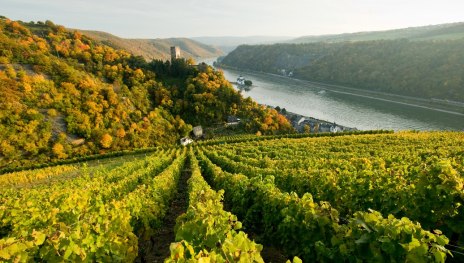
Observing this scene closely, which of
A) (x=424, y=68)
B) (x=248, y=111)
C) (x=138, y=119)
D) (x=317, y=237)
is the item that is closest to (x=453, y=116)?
(x=424, y=68)

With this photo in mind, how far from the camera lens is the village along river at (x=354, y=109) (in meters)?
86.3

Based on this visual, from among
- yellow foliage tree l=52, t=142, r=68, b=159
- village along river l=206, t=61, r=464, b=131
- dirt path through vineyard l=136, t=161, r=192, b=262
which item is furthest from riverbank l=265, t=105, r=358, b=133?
dirt path through vineyard l=136, t=161, r=192, b=262

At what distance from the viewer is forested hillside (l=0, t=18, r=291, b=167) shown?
54.0 meters

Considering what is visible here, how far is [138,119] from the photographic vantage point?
69.7 m

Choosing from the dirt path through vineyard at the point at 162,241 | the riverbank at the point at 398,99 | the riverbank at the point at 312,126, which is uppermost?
the dirt path through vineyard at the point at 162,241

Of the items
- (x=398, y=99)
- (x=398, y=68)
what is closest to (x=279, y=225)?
(x=398, y=99)

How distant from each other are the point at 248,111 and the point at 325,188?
6662 cm

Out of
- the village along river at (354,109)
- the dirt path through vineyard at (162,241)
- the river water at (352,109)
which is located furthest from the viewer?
the village along river at (354,109)

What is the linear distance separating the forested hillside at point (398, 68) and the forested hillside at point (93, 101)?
74211mm

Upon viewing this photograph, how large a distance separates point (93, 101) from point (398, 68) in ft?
421

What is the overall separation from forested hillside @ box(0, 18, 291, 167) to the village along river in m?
33.2

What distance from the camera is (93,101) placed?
66312mm

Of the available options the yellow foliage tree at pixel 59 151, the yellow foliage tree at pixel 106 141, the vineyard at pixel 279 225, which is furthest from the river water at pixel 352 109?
the vineyard at pixel 279 225

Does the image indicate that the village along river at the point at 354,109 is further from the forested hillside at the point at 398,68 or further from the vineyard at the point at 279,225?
the vineyard at the point at 279,225
